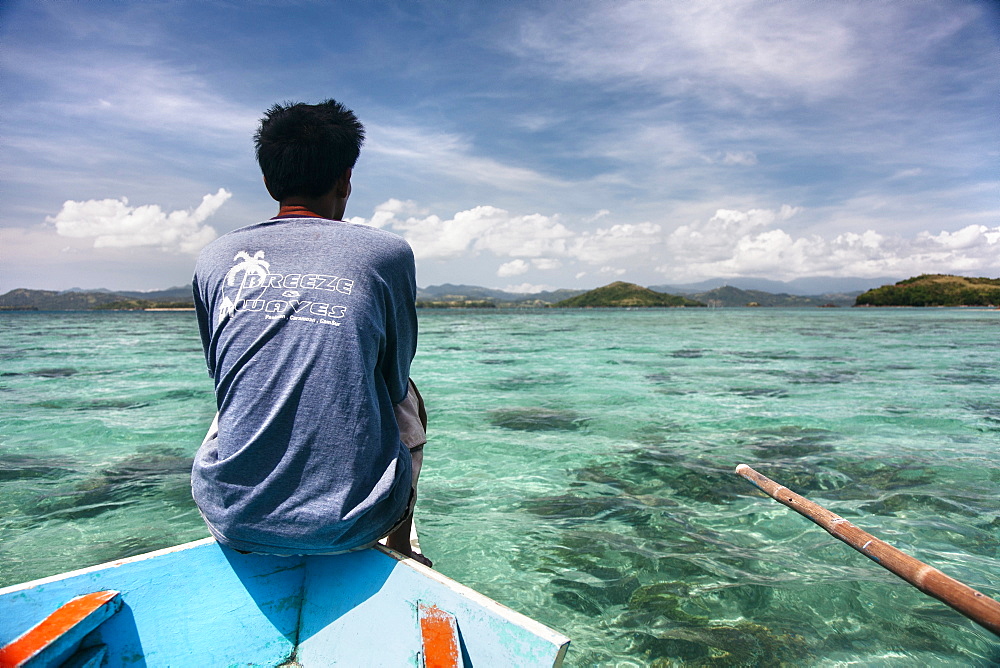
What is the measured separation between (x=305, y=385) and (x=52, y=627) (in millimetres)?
1354

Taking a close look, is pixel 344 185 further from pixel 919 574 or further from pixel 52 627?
pixel 919 574

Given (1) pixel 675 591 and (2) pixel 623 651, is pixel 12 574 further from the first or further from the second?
(1) pixel 675 591

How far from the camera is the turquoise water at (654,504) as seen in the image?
405cm

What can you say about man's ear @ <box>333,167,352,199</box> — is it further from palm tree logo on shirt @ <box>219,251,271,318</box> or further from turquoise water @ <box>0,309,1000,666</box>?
turquoise water @ <box>0,309,1000,666</box>

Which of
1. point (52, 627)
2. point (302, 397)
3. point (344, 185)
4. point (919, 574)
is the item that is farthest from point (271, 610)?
point (919, 574)

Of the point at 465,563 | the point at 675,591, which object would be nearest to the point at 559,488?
the point at 465,563

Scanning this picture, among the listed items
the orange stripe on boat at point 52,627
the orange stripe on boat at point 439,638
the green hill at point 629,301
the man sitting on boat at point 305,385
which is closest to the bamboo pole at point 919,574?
the orange stripe on boat at point 439,638

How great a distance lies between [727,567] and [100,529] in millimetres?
6537

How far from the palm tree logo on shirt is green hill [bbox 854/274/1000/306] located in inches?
6889

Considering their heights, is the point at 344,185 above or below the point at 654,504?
above

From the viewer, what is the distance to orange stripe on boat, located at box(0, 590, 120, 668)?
1927mm

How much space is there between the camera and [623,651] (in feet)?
12.2

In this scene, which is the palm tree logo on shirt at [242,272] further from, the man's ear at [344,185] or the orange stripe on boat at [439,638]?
the orange stripe on boat at [439,638]

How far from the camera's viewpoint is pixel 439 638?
2.11m
